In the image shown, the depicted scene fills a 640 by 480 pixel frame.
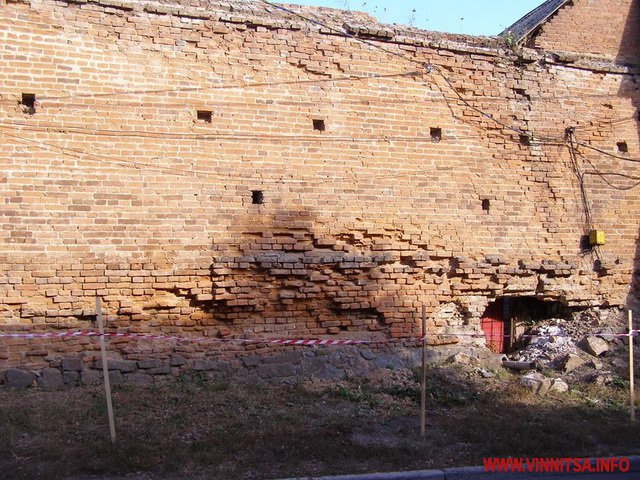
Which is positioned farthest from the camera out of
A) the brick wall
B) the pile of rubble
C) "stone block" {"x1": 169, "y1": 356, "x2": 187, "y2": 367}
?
the brick wall

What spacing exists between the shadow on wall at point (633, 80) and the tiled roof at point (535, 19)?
134 centimetres

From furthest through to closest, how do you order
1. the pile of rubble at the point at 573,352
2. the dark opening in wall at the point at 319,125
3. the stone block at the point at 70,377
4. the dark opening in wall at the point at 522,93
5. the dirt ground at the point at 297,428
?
the dark opening in wall at the point at 522,93, the dark opening in wall at the point at 319,125, the pile of rubble at the point at 573,352, the stone block at the point at 70,377, the dirt ground at the point at 297,428

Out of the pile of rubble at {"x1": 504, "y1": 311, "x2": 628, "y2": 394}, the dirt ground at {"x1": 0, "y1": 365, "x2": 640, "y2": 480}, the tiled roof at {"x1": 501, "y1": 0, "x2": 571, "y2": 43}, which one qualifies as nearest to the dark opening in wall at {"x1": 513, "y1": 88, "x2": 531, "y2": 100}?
the tiled roof at {"x1": 501, "y1": 0, "x2": 571, "y2": 43}

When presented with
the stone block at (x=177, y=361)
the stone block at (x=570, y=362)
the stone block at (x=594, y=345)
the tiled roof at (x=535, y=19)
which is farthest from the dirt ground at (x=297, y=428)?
the tiled roof at (x=535, y=19)

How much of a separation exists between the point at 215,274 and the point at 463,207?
4.06 metres

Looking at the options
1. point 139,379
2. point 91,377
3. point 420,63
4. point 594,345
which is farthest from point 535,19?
point 91,377

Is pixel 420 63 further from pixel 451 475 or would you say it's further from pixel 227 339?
pixel 451 475

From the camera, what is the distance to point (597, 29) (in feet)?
36.1

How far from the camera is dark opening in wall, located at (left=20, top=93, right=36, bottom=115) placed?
7716 mm

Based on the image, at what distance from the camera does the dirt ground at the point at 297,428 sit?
5.72m

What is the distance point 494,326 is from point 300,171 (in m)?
4.34

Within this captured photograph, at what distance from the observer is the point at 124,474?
5508 millimetres

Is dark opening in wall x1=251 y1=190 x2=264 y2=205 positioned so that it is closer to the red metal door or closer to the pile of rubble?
the red metal door

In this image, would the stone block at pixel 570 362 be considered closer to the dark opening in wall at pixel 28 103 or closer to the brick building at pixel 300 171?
the brick building at pixel 300 171
